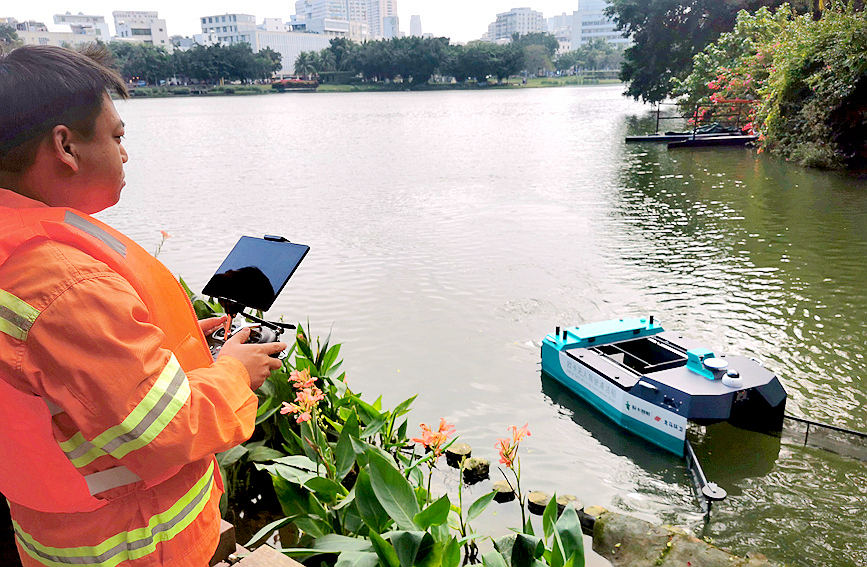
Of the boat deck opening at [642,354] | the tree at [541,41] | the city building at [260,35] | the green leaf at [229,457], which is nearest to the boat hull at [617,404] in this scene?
the boat deck opening at [642,354]

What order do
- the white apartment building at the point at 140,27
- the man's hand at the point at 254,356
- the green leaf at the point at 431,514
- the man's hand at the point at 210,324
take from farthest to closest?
1. the white apartment building at the point at 140,27
2. the green leaf at the point at 431,514
3. the man's hand at the point at 210,324
4. the man's hand at the point at 254,356

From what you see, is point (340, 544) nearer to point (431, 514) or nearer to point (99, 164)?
point (431, 514)

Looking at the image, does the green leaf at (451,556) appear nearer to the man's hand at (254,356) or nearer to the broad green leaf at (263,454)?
the man's hand at (254,356)

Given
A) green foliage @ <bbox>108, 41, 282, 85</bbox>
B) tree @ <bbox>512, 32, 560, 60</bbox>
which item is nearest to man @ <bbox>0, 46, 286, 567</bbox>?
green foliage @ <bbox>108, 41, 282, 85</bbox>

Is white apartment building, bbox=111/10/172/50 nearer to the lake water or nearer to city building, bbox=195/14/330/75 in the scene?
city building, bbox=195/14/330/75

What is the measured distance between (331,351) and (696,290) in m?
7.25

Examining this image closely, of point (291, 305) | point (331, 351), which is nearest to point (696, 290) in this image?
point (291, 305)

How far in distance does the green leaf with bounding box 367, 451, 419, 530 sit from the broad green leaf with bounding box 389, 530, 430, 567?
0.20 meters

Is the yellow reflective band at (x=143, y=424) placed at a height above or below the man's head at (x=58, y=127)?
below

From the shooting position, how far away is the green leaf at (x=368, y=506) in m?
2.48

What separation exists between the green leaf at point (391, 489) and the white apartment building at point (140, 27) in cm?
16163

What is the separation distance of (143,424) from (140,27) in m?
169

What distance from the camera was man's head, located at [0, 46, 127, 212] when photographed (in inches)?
52.7

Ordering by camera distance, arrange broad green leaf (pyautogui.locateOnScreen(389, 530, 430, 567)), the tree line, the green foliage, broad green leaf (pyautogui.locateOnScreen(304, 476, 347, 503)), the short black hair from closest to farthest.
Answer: the short black hair
broad green leaf (pyautogui.locateOnScreen(389, 530, 430, 567))
broad green leaf (pyautogui.locateOnScreen(304, 476, 347, 503))
the green foliage
the tree line
